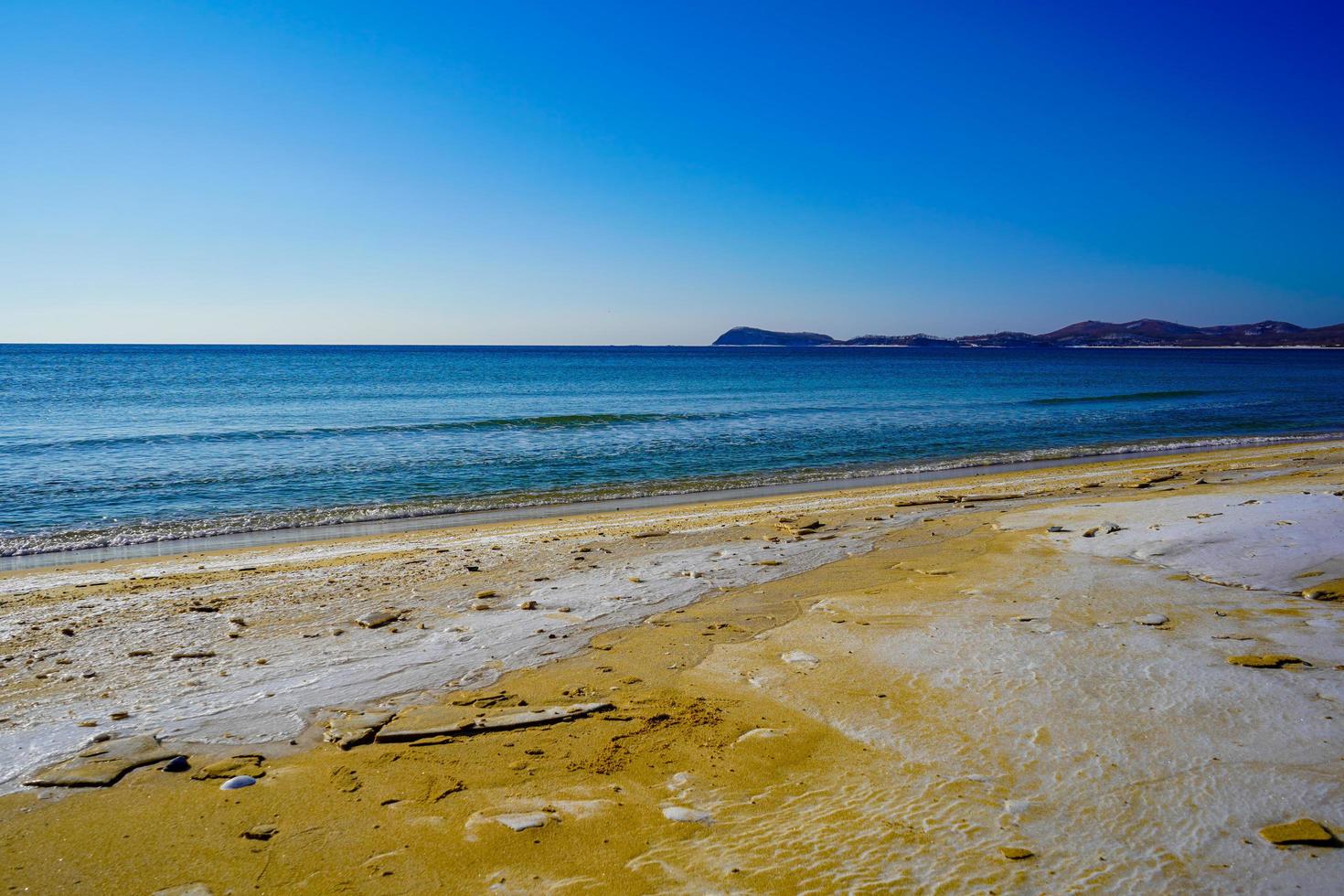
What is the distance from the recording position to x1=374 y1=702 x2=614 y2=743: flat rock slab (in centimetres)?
593

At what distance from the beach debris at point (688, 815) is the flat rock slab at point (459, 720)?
5.14 ft


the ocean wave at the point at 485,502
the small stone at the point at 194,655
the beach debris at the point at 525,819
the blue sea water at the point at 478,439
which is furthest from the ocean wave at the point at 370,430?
the beach debris at the point at 525,819

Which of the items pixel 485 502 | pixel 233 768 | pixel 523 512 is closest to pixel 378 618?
pixel 233 768

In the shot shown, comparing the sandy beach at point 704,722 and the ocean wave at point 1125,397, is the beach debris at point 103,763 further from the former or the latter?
the ocean wave at point 1125,397

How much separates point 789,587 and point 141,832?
722 centimetres

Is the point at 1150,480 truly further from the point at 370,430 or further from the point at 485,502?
the point at 370,430

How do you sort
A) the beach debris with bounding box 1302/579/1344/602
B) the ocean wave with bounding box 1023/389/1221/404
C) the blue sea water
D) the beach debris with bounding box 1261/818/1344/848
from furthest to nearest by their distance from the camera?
the ocean wave with bounding box 1023/389/1221/404 < the blue sea water < the beach debris with bounding box 1302/579/1344/602 < the beach debris with bounding box 1261/818/1344/848

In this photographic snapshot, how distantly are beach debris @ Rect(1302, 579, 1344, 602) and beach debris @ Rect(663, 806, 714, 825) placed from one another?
759cm

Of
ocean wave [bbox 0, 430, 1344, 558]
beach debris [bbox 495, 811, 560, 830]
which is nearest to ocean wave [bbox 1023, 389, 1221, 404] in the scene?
ocean wave [bbox 0, 430, 1344, 558]

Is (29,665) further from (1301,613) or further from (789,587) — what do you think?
(1301,613)

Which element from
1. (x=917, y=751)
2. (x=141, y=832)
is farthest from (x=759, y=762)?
(x=141, y=832)

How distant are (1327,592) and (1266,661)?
258 cm

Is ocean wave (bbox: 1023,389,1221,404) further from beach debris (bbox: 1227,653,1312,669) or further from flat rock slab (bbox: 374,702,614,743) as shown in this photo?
flat rock slab (bbox: 374,702,614,743)

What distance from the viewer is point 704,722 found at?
6074 millimetres
